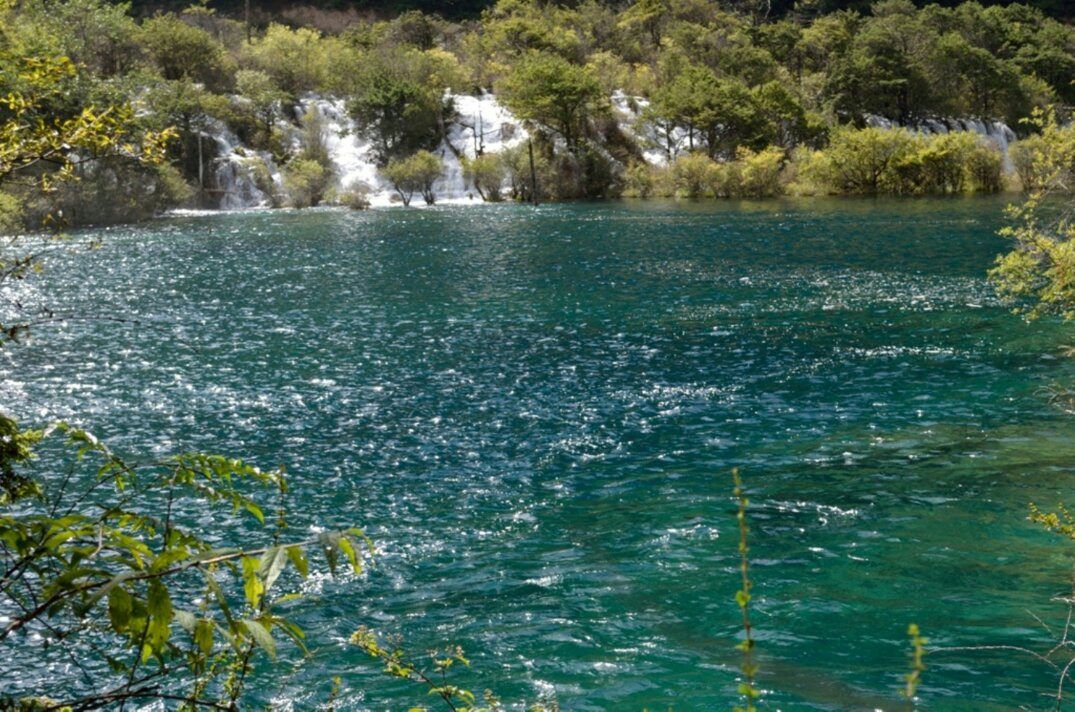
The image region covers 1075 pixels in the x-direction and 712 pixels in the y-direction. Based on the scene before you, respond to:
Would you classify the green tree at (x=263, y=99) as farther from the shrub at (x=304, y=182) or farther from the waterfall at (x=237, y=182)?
the shrub at (x=304, y=182)

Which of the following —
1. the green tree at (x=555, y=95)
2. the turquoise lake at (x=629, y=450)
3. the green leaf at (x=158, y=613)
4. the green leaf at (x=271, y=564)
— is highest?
the green tree at (x=555, y=95)

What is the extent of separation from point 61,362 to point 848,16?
99431mm

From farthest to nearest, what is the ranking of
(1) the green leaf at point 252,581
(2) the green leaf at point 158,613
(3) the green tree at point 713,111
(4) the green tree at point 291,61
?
1. (4) the green tree at point 291,61
2. (3) the green tree at point 713,111
3. (1) the green leaf at point 252,581
4. (2) the green leaf at point 158,613

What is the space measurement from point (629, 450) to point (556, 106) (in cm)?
6835

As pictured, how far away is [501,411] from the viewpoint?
1839 centimetres

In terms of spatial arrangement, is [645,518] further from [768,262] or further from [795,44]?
[795,44]

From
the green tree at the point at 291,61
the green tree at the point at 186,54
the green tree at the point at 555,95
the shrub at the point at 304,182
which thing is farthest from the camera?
the green tree at the point at 291,61

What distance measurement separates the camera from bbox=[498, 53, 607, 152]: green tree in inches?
3155

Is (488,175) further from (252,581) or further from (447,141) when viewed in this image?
(252,581)

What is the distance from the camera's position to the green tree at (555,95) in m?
80.1

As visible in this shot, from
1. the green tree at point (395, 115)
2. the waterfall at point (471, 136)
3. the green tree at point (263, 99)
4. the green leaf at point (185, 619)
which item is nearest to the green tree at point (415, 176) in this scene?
the waterfall at point (471, 136)

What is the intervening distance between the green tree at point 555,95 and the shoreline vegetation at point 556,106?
0.19m

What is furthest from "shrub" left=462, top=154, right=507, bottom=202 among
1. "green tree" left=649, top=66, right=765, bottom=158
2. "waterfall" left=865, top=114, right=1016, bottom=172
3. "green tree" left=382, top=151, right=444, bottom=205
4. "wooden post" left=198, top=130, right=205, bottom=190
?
"waterfall" left=865, top=114, right=1016, bottom=172

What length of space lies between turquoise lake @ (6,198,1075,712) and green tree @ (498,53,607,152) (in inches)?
1853
